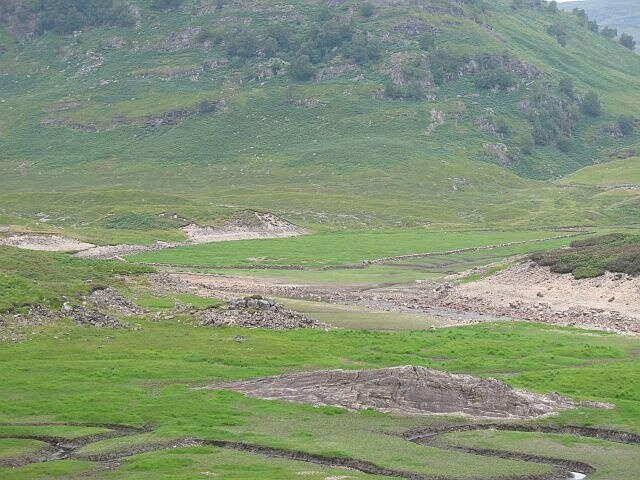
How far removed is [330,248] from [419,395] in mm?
99405

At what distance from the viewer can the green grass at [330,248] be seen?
459 ft

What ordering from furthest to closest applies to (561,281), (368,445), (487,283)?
(487,283) < (561,281) < (368,445)

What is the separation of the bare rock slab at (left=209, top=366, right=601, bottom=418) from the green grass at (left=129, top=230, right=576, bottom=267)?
263 ft

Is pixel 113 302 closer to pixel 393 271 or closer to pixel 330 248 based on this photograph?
pixel 393 271

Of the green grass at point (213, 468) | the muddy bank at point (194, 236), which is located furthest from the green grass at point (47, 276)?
the muddy bank at point (194, 236)

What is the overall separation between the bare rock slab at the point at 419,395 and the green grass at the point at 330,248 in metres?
80.1

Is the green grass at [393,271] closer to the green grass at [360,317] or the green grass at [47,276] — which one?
the green grass at [47,276]

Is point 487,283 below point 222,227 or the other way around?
the other way around

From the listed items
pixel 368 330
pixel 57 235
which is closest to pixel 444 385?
pixel 368 330

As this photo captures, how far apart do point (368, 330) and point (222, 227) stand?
95.2 m

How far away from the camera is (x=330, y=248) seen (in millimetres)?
153750

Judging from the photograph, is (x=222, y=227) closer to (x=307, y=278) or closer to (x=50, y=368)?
(x=307, y=278)

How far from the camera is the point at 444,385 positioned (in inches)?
2164

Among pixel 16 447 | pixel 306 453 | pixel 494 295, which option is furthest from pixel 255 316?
pixel 16 447
